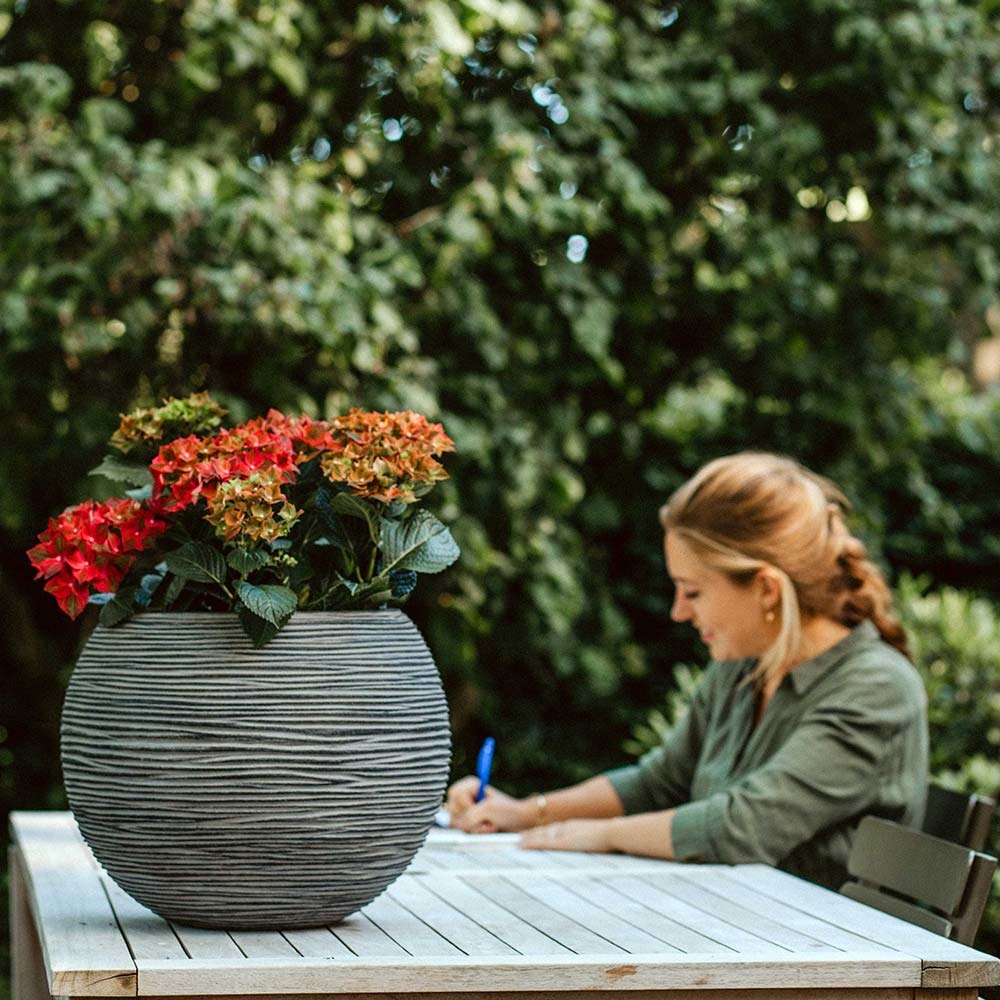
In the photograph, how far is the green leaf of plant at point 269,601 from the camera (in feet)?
5.38

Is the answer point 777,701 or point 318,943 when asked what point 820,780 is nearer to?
point 777,701

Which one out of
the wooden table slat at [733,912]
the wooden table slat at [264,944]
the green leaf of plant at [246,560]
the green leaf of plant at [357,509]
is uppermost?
the green leaf of plant at [357,509]

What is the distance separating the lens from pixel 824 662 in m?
2.59

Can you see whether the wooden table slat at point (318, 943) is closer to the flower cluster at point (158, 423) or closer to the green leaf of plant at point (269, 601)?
the green leaf of plant at point (269, 601)

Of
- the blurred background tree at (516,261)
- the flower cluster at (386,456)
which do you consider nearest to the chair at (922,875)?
the flower cluster at (386,456)

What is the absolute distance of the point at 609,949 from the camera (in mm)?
1669

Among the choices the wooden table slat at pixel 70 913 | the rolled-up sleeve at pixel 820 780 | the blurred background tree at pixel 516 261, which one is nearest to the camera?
the wooden table slat at pixel 70 913

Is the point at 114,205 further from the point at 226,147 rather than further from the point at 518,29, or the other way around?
the point at 518,29

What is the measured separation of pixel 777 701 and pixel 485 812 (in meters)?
0.53

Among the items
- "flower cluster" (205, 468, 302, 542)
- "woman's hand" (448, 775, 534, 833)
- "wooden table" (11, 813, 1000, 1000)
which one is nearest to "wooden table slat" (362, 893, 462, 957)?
"wooden table" (11, 813, 1000, 1000)

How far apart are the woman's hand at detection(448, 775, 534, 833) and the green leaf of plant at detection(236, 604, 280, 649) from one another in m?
1.08

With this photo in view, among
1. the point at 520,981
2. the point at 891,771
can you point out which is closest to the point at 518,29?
the point at 891,771

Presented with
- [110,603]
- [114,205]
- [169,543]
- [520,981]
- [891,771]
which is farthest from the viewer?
[114,205]

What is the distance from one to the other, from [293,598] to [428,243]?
2210 millimetres
